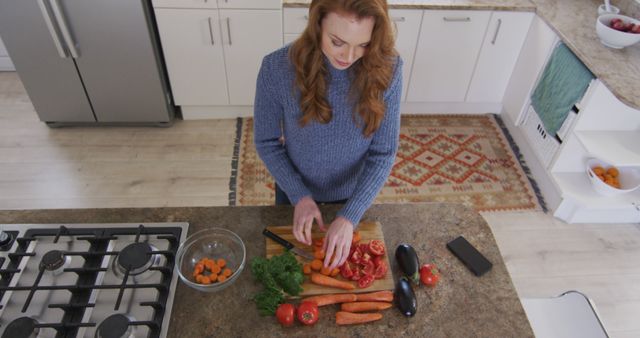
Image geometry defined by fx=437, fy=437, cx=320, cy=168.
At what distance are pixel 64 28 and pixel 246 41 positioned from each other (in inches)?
39.6

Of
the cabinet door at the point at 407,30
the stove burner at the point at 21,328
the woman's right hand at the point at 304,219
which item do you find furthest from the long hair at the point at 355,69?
the cabinet door at the point at 407,30

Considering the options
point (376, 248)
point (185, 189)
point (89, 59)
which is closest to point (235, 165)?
point (185, 189)

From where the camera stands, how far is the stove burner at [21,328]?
91cm

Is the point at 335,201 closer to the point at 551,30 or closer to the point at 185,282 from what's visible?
the point at 185,282

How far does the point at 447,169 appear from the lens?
9.16ft

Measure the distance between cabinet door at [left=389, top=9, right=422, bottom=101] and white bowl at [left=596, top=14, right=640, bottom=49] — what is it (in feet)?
3.16

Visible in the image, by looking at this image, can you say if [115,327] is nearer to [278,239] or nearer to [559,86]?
[278,239]

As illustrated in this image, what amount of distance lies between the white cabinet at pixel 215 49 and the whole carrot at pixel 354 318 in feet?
6.69

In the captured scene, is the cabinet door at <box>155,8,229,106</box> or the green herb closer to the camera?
the green herb

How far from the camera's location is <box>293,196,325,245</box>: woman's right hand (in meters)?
1.13

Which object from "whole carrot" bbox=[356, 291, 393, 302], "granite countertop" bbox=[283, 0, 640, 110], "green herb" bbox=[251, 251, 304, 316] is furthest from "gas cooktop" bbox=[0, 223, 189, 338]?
"granite countertop" bbox=[283, 0, 640, 110]

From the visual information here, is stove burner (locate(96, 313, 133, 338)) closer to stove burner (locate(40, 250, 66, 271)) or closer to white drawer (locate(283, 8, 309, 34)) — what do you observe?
stove burner (locate(40, 250, 66, 271))

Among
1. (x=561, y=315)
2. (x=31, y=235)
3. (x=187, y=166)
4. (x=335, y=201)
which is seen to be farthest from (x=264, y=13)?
(x=561, y=315)

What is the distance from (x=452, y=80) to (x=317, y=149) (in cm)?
202
